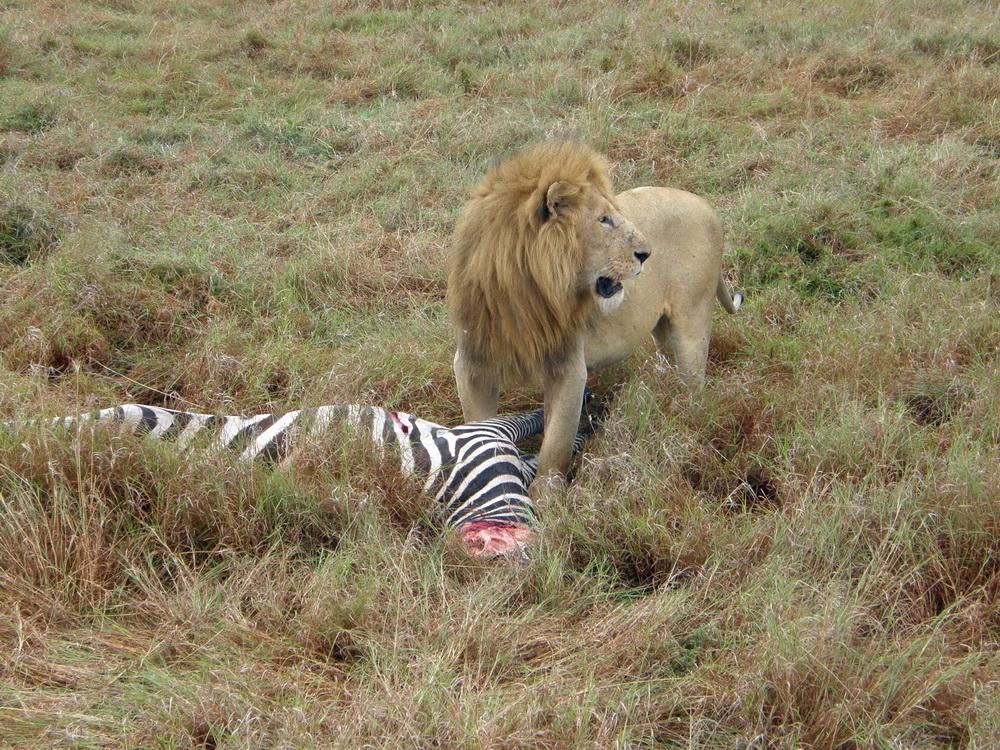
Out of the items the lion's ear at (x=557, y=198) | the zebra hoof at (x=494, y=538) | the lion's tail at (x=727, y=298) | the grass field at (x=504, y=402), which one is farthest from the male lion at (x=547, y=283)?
the lion's tail at (x=727, y=298)

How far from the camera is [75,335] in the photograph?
4.17m

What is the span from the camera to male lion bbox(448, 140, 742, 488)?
322cm

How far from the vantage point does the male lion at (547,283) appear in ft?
10.6

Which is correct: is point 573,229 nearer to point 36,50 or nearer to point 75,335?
point 75,335

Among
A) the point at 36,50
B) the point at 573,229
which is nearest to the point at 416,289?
the point at 573,229

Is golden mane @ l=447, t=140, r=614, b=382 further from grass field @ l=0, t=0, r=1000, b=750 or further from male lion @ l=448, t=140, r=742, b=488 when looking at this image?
grass field @ l=0, t=0, r=1000, b=750

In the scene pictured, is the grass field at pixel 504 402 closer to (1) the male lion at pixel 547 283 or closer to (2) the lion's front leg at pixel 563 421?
(2) the lion's front leg at pixel 563 421

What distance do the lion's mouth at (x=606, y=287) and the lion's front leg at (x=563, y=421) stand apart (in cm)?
25

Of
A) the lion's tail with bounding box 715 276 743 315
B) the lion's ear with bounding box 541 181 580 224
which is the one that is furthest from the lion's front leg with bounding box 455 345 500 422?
the lion's tail with bounding box 715 276 743 315

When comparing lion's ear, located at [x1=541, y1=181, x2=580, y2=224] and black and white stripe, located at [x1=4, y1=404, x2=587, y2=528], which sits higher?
lion's ear, located at [x1=541, y1=181, x2=580, y2=224]

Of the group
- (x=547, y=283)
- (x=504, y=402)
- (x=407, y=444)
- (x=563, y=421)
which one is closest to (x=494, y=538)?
(x=407, y=444)

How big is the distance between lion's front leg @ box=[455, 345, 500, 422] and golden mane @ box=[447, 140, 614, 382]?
115 mm

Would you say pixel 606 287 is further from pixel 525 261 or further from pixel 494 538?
pixel 494 538

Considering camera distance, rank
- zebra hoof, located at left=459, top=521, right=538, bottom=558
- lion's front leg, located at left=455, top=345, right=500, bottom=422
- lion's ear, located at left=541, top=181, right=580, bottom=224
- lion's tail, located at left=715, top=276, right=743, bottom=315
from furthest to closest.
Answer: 1. lion's tail, located at left=715, top=276, right=743, bottom=315
2. lion's front leg, located at left=455, top=345, right=500, bottom=422
3. lion's ear, located at left=541, top=181, right=580, bottom=224
4. zebra hoof, located at left=459, top=521, right=538, bottom=558
